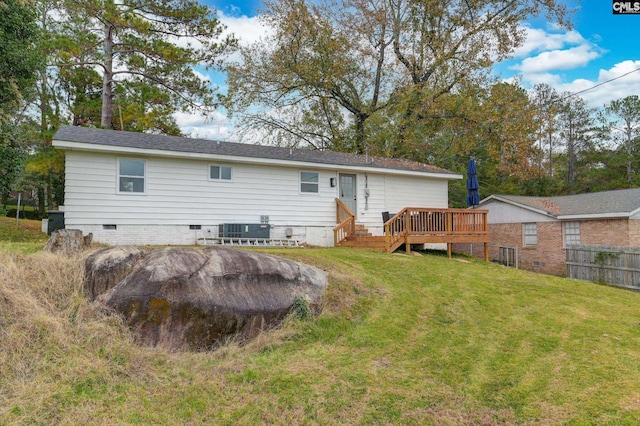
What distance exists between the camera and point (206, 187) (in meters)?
11.4

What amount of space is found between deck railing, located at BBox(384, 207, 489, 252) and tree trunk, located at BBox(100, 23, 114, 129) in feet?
47.1

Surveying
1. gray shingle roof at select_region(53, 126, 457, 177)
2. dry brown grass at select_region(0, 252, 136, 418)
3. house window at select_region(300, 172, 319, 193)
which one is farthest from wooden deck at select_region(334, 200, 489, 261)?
dry brown grass at select_region(0, 252, 136, 418)

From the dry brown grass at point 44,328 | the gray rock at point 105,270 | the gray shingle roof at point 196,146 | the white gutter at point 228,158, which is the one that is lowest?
the dry brown grass at point 44,328

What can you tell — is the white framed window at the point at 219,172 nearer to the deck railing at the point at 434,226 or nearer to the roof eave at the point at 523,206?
the deck railing at the point at 434,226

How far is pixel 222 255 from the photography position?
541cm

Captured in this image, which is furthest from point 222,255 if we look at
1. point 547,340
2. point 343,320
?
point 547,340

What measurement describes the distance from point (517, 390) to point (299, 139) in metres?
20.8

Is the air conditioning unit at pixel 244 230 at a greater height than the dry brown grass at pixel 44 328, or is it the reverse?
the air conditioning unit at pixel 244 230

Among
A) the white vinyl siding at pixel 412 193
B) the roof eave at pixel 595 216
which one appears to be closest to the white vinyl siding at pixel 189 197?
the white vinyl siding at pixel 412 193

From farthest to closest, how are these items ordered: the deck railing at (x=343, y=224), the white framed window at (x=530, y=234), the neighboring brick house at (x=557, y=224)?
the white framed window at (x=530, y=234)
the neighboring brick house at (x=557, y=224)
the deck railing at (x=343, y=224)

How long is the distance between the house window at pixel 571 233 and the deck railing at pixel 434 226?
6310 mm

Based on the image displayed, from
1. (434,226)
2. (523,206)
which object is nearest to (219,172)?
(434,226)

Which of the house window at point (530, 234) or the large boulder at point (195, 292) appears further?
the house window at point (530, 234)

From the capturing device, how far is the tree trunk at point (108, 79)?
17.2 m
